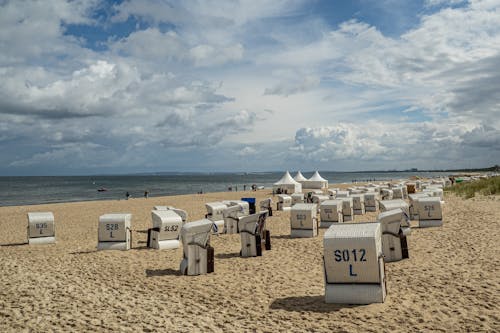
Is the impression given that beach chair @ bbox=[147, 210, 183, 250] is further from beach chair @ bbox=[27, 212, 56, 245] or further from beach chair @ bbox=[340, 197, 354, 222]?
beach chair @ bbox=[340, 197, 354, 222]

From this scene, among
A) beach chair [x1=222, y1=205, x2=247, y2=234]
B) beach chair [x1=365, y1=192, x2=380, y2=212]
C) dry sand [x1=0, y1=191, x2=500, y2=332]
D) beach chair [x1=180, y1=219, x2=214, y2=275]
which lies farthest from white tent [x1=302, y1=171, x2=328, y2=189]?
beach chair [x1=180, y1=219, x2=214, y2=275]

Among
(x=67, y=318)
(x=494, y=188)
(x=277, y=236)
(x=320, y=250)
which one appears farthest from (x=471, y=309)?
(x=494, y=188)

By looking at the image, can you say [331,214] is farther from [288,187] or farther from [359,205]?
[288,187]

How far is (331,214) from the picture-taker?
17156 mm

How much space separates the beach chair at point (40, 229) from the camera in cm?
1557

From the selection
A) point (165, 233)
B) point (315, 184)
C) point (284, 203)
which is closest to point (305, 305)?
point (165, 233)

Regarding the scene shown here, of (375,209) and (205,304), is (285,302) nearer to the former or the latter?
(205,304)

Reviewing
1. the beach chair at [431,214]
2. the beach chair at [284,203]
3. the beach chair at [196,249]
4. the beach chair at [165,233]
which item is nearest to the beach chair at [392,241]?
the beach chair at [196,249]

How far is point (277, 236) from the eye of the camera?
1576 centimetres

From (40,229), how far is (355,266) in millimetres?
13496

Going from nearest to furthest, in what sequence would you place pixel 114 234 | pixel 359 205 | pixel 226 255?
pixel 226 255
pixel 114 234
pixel 359 205

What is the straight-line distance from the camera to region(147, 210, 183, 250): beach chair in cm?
1379

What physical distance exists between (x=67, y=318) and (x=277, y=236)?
32.2 ft

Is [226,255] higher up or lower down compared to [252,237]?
lower down
